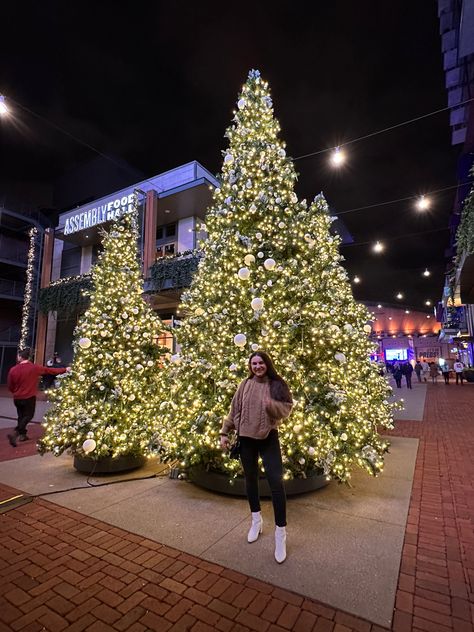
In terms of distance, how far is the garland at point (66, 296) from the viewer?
1781 cm

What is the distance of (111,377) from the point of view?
17.0ft

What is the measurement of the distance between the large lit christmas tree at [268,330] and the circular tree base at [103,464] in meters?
1.07

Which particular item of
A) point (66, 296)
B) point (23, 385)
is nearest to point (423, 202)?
point (23, 385)

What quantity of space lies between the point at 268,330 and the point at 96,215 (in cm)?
1711

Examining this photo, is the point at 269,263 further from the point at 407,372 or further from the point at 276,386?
the point at 407,372

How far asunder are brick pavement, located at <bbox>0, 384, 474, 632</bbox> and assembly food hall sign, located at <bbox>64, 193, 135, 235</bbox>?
16.1m

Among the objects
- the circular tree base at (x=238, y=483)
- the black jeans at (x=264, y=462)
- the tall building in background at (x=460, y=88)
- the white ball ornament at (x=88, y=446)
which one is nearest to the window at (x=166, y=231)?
the tall building in background at (x=460, y=88)

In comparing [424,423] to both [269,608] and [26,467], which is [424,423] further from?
[26,467]

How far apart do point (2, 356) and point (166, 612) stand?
89.9ft

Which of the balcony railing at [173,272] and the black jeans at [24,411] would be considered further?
the balcony railing at [173,272]

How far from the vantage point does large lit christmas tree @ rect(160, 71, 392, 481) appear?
4.07 m

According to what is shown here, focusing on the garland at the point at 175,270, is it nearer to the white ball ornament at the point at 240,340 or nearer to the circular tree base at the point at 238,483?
the white ball ornament at the point at 240,340

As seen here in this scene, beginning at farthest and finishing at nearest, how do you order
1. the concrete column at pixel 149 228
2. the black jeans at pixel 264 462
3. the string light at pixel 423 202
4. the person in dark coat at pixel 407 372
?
the person in dark coat at pixel 407 372 < the concrete column at pixel 149 228 < the string light at pixel 423 202 < the black jeans at pixel 264 462

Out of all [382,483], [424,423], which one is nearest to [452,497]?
[382,483]
